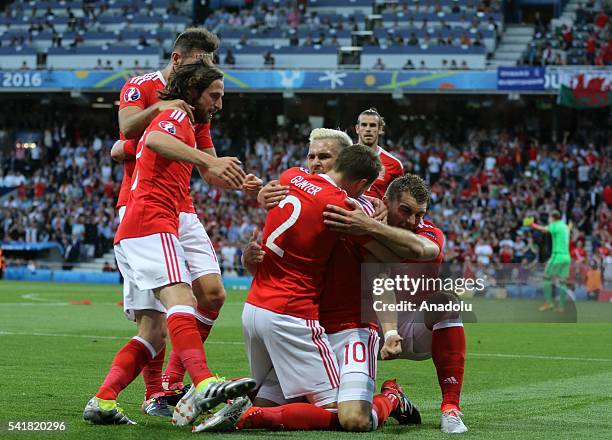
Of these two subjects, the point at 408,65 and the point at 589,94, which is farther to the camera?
the point at 408,65

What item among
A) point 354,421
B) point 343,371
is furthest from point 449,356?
point 354,421

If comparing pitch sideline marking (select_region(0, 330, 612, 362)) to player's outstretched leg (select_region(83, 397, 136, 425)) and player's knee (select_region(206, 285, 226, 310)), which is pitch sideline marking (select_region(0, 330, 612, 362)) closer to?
player's knee (select_region(206, 285, 226, 310))

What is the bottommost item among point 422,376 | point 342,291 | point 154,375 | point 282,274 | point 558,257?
point 558,257

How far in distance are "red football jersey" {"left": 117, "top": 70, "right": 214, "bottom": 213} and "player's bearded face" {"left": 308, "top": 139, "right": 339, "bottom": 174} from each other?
73cm

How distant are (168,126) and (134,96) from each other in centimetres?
79

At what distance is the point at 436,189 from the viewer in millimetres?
33688

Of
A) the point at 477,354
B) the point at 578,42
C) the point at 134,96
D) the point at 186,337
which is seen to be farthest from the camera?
the point at 578,42

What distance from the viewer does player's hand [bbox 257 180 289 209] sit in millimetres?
6199

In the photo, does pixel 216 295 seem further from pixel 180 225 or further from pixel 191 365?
pixel 191 365

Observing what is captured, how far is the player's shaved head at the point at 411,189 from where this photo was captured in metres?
6.48

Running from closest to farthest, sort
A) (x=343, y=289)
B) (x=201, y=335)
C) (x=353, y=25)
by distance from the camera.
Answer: (x=343, y=289) → (x=201, y=335) → (x=353, y=25)

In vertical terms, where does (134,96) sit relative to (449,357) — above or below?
above

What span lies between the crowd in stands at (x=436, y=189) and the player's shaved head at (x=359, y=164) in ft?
66.8

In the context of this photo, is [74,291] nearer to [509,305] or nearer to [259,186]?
[509,305]
